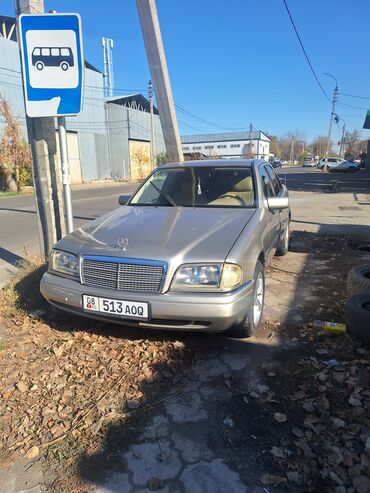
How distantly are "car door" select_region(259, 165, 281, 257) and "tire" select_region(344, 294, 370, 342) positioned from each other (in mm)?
1081

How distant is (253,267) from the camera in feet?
11.2

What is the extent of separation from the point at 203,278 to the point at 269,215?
1789 mm

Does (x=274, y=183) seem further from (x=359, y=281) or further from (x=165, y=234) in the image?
(x=165, y=234)

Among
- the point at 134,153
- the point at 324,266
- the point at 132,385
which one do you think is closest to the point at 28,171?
the point at 134,153

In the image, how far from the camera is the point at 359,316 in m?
3.38

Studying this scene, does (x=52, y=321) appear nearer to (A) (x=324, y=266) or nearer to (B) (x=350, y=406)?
(B) (x=350, y=406)

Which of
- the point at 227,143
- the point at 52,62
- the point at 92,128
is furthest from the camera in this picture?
the point at 227,143

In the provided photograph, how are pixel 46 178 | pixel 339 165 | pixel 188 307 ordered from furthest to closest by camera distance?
1. pixel 339 165
2. pixel 46 178
3. pixel 188 307

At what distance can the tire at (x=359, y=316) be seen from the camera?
10.9 feet

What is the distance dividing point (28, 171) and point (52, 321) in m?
26.4

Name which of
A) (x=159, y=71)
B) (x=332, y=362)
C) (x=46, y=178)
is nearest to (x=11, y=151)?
(x=159, y=71)

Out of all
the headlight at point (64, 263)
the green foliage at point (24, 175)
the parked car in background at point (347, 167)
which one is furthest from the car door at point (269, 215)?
the parked car in background at point (347, 167)

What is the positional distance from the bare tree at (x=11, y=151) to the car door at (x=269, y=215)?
24.2 metres

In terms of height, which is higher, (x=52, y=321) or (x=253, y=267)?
(x=253, y=267)
